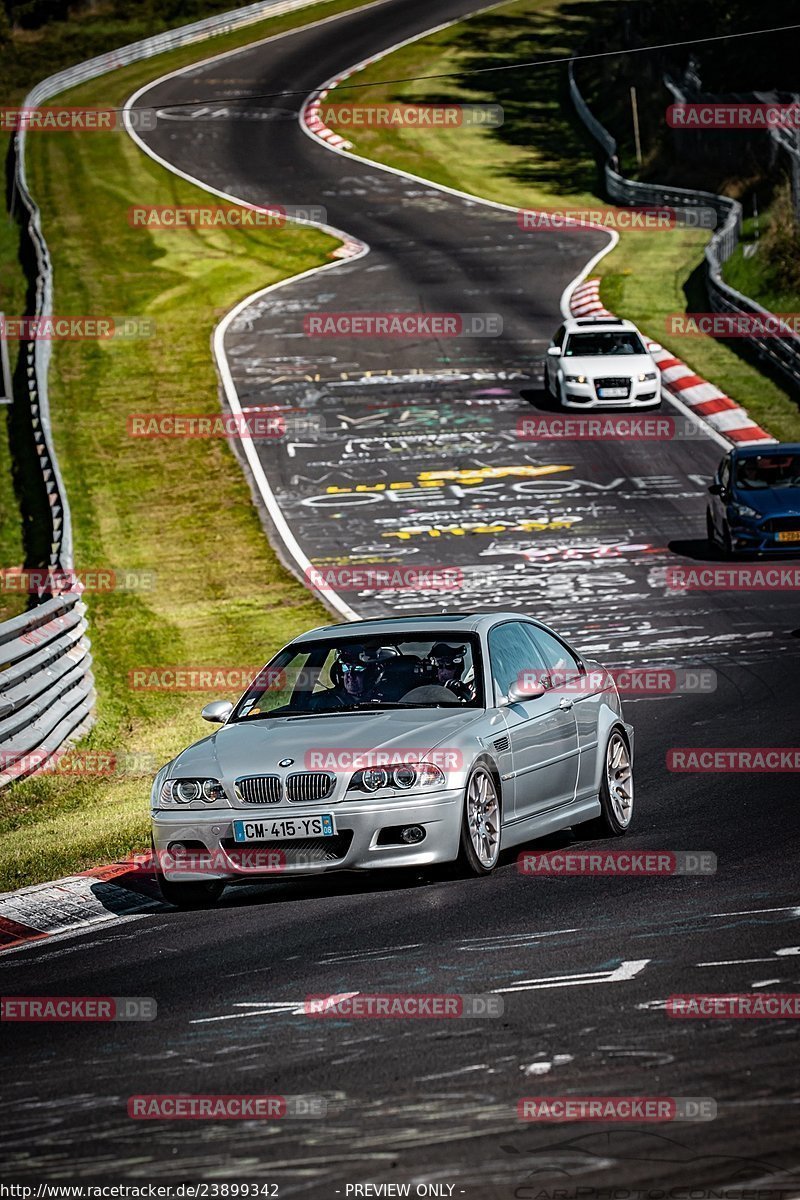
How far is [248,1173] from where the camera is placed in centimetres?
527

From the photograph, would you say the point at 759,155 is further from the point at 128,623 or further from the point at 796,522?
the point at 128,623

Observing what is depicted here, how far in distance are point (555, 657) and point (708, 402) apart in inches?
926

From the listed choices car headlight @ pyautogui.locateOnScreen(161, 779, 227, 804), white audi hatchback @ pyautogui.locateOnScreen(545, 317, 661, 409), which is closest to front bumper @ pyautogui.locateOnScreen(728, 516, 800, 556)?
white audi hatchback @ pyautogui.locateOnScreen(545, 317, 661, 409)

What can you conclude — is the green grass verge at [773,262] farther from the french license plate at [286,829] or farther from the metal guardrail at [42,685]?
the french license plate at [286,829]

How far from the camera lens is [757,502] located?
24.1 metres

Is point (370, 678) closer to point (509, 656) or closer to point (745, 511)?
point (509, 656)

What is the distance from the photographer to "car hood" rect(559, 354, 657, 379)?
33219mm

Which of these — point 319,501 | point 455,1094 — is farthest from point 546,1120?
point 319,501

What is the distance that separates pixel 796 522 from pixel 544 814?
46.5 ft

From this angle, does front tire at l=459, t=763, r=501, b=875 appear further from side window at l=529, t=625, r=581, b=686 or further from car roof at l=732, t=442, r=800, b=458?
car roof at l=732, t=442, r=800, b=458

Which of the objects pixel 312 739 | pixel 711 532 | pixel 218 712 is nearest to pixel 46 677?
pixel 218 712

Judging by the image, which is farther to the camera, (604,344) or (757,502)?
(604,344)

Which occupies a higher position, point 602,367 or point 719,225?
point 602,367

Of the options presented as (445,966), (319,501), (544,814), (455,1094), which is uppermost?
(455,1094)
